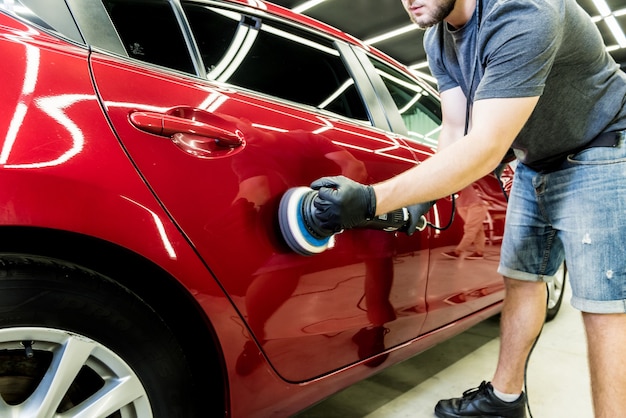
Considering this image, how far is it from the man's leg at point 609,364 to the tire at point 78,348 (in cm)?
95

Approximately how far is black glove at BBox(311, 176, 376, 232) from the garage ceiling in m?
6.65

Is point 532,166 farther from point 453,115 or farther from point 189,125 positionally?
point 189,125

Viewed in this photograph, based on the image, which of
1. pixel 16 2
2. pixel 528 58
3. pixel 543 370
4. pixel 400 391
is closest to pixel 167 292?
pixel 16 2

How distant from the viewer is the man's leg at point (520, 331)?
1.36 meters

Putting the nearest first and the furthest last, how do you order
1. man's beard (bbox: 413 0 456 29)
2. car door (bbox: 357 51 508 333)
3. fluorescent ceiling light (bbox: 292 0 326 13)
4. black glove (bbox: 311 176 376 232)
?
black glove (bbox: 311 176 376 232) < man's beard (bbox: 413 0 456 29) < car door (bbox: 357 51 508 333) < fluorescent ceiling light (bbox: 292 0 326 13)

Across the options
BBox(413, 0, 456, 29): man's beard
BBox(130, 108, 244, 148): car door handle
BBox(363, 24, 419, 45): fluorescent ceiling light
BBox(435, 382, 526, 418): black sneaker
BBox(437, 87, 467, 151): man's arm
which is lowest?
BBox(435, 382, 526, 418): black sneaker

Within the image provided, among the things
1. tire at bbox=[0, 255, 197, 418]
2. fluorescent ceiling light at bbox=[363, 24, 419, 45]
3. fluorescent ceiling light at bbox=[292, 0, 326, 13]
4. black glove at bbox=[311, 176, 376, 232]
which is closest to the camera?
tire at bbox=[0, 255, 197, 418]

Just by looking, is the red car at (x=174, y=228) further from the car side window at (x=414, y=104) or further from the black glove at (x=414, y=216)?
the car side window at (x=414, y=104)

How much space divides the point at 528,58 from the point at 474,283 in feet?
2.93

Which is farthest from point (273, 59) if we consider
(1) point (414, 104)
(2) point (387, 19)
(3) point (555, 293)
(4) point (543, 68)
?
(2) point (387, 19)

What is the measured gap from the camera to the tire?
625 mm

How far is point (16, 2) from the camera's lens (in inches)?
29.7

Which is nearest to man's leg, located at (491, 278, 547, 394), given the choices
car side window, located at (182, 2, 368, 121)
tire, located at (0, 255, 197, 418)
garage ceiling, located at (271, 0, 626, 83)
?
car side window, located at (182, 2, 368, 121)

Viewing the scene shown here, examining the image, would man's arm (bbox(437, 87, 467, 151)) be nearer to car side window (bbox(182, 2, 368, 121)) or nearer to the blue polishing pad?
car side window (bbox(182, 2, 368, 121))
